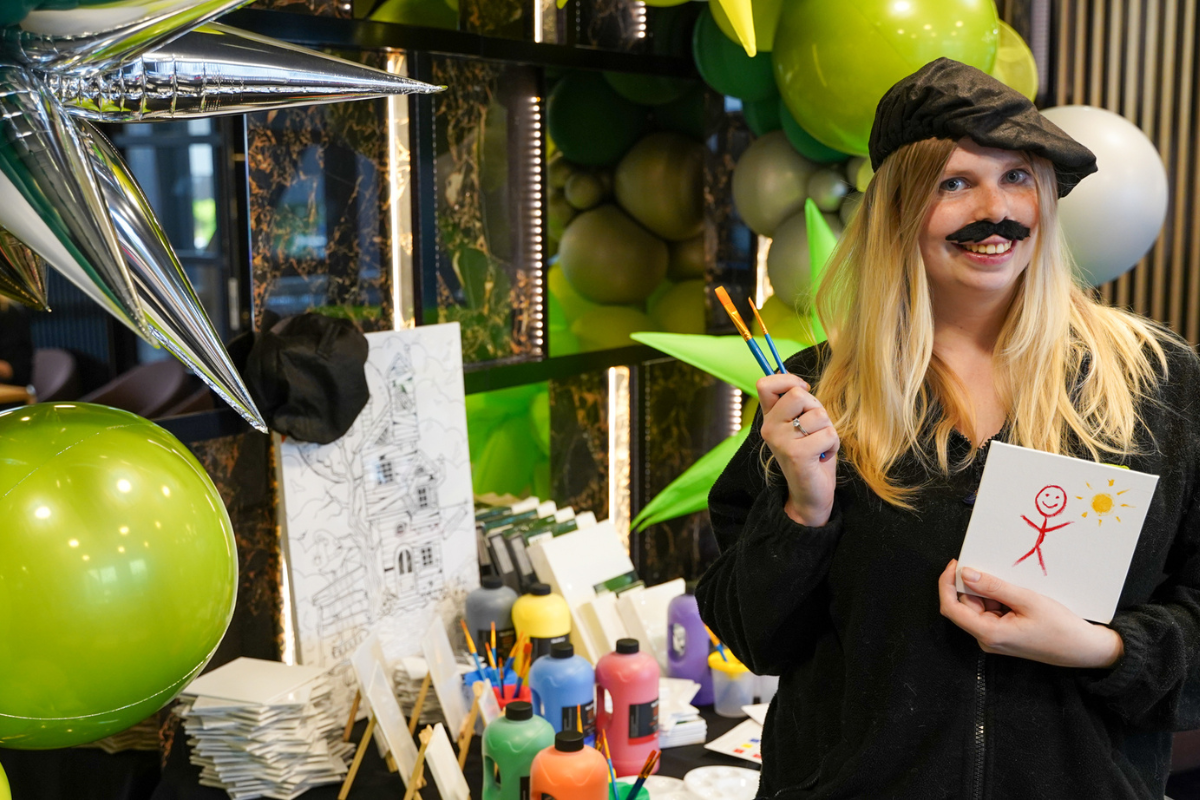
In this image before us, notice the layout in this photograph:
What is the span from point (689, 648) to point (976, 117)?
4.89 feet

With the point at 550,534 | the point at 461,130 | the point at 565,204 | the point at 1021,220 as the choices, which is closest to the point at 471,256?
the point at 461,130

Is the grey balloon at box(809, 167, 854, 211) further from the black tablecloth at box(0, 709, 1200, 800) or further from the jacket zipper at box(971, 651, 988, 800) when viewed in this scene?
the jacket zipper at box(971, 651, 988, 800)

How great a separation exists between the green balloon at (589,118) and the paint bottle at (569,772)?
8.28 ft

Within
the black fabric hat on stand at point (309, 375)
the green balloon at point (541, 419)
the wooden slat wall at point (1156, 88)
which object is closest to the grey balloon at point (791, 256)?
the green balloon at point (541, 419)

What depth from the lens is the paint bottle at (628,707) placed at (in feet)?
6.63

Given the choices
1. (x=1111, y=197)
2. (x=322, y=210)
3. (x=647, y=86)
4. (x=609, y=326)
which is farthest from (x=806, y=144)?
(x=322, y=210)

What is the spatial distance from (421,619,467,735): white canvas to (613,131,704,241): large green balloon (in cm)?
196

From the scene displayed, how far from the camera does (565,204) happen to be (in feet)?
12.9

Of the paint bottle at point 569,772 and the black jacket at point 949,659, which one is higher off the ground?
the black jacket at point 949,659

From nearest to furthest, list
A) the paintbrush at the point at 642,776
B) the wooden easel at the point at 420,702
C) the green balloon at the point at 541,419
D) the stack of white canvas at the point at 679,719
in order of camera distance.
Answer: the paintbrush at the point at 642,776 → the wooden easel at the point at 420,702 → the stack of white canvas at the point at 679,719 → the green balloon at the point at 541,419

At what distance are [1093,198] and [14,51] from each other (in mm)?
2570

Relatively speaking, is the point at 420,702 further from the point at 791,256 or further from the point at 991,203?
the point at 791,256

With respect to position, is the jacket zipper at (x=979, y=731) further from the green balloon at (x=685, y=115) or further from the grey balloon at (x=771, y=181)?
the green balloon at (x=685, y=115)

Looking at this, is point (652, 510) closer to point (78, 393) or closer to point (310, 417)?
point (310, 417)
